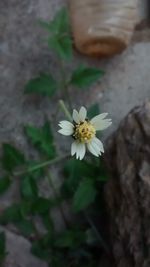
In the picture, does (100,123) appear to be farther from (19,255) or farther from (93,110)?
(19,255)

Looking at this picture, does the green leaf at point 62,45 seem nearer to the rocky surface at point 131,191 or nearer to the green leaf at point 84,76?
the green leaf at point 84,76

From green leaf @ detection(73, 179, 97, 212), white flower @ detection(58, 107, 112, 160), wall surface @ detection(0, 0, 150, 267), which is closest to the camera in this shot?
white flower @ detection(58, 107, 112, 160)

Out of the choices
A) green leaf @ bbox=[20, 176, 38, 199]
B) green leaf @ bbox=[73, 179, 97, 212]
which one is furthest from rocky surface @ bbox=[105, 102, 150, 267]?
green leaf @ bbox=[20, 176, 38, 199]

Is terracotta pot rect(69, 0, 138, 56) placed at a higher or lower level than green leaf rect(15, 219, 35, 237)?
higher

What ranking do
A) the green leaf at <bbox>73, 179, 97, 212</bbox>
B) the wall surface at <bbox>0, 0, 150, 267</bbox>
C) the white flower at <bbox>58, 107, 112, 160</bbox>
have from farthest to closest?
the wall surface at <bbox>0, 0, 150, 267</bbox> < the green leaf at <bbox>73, 179, 97, 212</bbox> < the white flower at <bbox>58, 107, 112, 160</bbox>

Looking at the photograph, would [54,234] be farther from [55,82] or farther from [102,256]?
[55,82]

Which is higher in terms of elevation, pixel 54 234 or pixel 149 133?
pixel 149 133

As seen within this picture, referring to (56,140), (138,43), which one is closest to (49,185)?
(56,140)

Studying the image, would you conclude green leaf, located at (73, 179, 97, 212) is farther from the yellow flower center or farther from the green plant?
the yellow flower center
